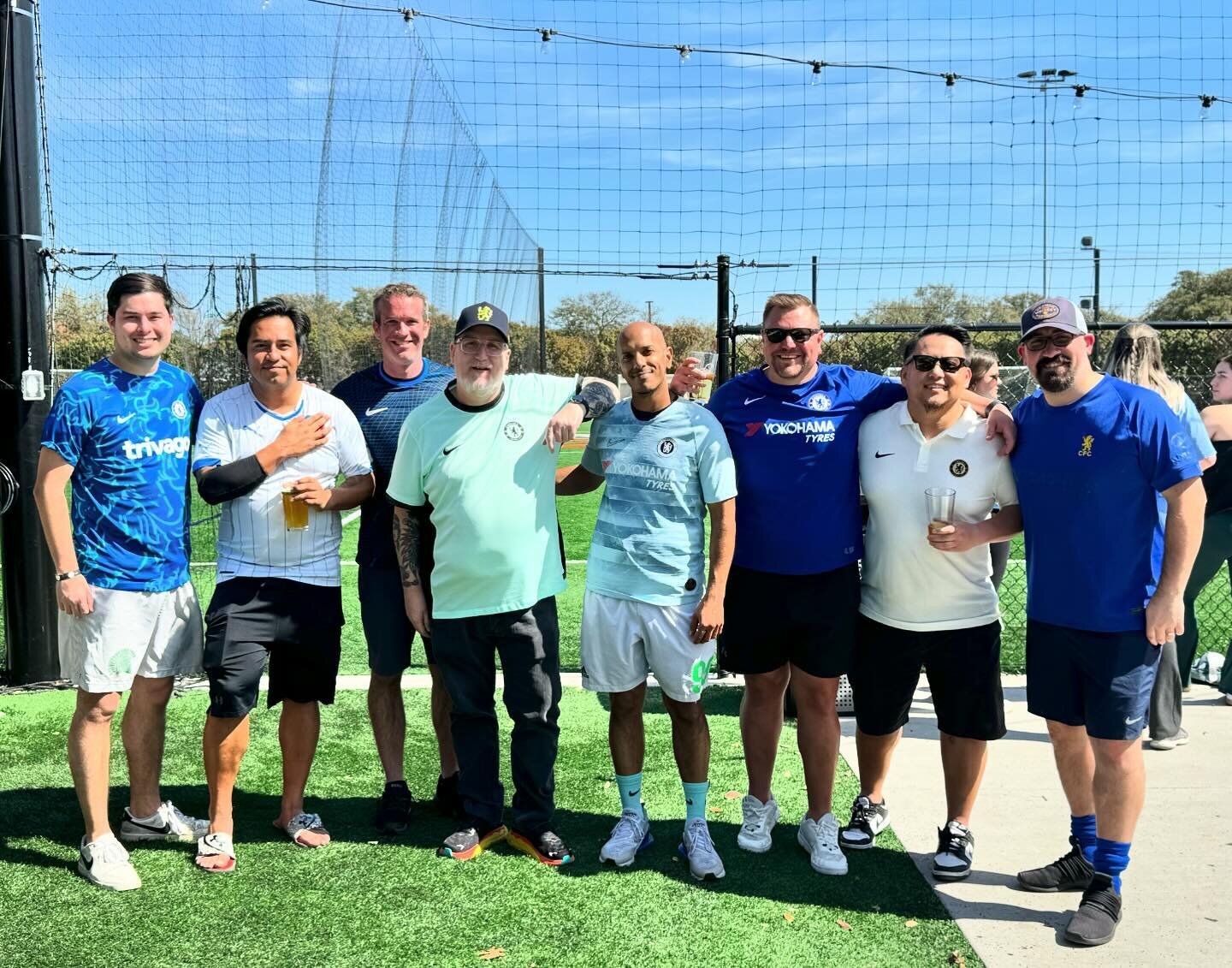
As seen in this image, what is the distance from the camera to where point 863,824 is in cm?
393

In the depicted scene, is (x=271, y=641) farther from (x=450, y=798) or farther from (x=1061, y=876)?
(x=1061, y=876)

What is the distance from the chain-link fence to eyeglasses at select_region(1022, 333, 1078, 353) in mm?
640

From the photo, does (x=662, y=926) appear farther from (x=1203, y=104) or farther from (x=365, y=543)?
(x=1203, y=104)

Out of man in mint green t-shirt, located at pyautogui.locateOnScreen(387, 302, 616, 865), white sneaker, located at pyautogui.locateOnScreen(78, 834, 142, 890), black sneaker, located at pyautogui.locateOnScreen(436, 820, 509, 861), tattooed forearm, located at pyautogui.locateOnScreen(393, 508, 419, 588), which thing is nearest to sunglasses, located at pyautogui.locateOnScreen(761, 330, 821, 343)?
man in mint green t-shirt, located at pyautogui.locateOnScreen(387, 302, 616, 865)

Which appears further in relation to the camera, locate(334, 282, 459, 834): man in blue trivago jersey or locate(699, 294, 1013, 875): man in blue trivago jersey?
locate(334, 282, 459, 834): man in blue trivago jersey

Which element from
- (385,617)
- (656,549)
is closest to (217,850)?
(385,617)

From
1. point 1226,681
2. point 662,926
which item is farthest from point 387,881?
point 1226,681

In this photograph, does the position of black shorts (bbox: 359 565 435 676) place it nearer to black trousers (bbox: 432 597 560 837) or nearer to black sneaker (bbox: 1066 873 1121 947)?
black trousers (bbox: 432 597 560 837)

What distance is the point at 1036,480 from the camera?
131 inches

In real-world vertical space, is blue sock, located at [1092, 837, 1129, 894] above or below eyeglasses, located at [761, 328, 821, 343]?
below

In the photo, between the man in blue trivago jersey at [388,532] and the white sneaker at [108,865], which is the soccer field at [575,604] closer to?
the man in blue trivago jersey at [388,532]

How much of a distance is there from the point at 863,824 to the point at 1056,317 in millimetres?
1981

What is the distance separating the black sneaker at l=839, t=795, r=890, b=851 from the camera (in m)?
3.89

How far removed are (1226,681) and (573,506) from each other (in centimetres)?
905
